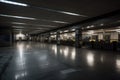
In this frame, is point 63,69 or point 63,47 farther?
point 63,47

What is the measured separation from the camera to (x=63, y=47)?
14.4 metres

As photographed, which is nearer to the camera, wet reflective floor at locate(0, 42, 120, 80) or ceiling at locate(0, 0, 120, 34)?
wet reflective floor at locate(0, 42, 120, 80)

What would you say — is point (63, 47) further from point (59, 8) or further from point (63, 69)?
point (63, 69)

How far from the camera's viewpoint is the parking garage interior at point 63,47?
12.1 ft

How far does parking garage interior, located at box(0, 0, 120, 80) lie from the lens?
3.67 meters

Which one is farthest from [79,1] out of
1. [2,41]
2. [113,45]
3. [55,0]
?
[2,41]

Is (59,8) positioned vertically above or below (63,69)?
above

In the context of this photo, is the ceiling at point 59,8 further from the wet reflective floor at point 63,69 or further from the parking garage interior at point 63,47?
the wet reflective floor at point 63,69

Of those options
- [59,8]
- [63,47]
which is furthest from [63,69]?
[63,47]

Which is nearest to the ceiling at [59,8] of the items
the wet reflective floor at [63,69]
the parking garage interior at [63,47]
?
the parking garage interior at [63,47]

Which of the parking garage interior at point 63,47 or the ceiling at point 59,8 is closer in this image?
the parking garage interior at point 63,47

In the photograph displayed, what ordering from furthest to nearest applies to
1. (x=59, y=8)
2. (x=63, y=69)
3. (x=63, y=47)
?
(x=63, y=47), (x=59, y=8), (x=63, y=69)

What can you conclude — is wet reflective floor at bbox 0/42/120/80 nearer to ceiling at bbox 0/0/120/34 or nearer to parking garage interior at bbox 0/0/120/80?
parking garage interior at bbox 0/0/120/80

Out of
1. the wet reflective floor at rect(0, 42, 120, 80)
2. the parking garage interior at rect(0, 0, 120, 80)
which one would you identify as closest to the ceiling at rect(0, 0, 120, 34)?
the parking garage interior at rect(0, 0, 120, 80)
